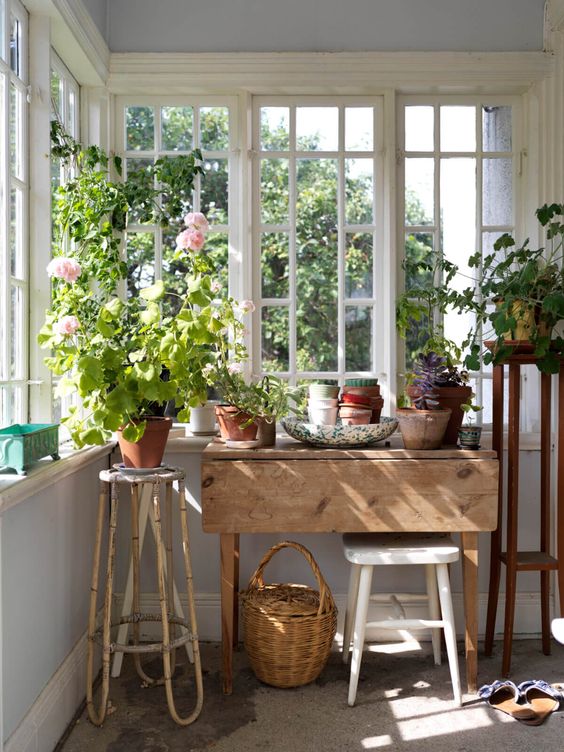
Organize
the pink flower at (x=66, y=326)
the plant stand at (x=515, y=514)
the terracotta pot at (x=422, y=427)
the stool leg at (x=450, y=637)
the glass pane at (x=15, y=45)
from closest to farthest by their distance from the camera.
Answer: the pink flower at (x=66, y=326) < the glass pane at (x=15, y=45) < the stool leg at (x=450, y=637) < the terracotta pot at (x=422, y=427) < the plant stand at (x=515, y=514)

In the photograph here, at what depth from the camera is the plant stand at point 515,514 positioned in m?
2.93

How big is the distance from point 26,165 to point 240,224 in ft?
3.44

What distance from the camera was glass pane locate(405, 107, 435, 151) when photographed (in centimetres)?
345

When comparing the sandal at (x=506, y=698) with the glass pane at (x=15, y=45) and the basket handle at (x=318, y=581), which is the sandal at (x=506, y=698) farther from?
the glass pane at (x=15, y=45)

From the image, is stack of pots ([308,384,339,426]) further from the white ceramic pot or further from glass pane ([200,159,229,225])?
glass pane ([200,159,229,225])

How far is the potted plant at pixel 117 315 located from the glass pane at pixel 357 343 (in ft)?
1.96

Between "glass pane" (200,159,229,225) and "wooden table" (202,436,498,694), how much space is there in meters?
1.20

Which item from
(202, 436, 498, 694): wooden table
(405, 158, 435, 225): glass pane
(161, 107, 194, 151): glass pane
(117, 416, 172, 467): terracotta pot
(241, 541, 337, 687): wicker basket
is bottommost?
(241, 541, 337, 687): wicker basket

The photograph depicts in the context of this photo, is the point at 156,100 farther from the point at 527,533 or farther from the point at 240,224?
the point at 527,533

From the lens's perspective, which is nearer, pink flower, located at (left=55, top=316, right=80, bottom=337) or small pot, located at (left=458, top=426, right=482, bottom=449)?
pink flower, located at (left=55, top=316, right=80, bottom=337)

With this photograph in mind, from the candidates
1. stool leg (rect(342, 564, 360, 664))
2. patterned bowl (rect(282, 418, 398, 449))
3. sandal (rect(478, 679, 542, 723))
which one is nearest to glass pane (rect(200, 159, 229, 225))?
patterned bowl (rect(282, 418, 398, 449))

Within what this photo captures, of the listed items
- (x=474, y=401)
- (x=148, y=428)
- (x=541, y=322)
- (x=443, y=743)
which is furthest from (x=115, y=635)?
(x=541, y=322)

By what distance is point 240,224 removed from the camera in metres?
3.39

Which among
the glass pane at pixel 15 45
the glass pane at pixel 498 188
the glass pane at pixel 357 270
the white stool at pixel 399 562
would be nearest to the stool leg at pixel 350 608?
the white stool at pixel 399 562
